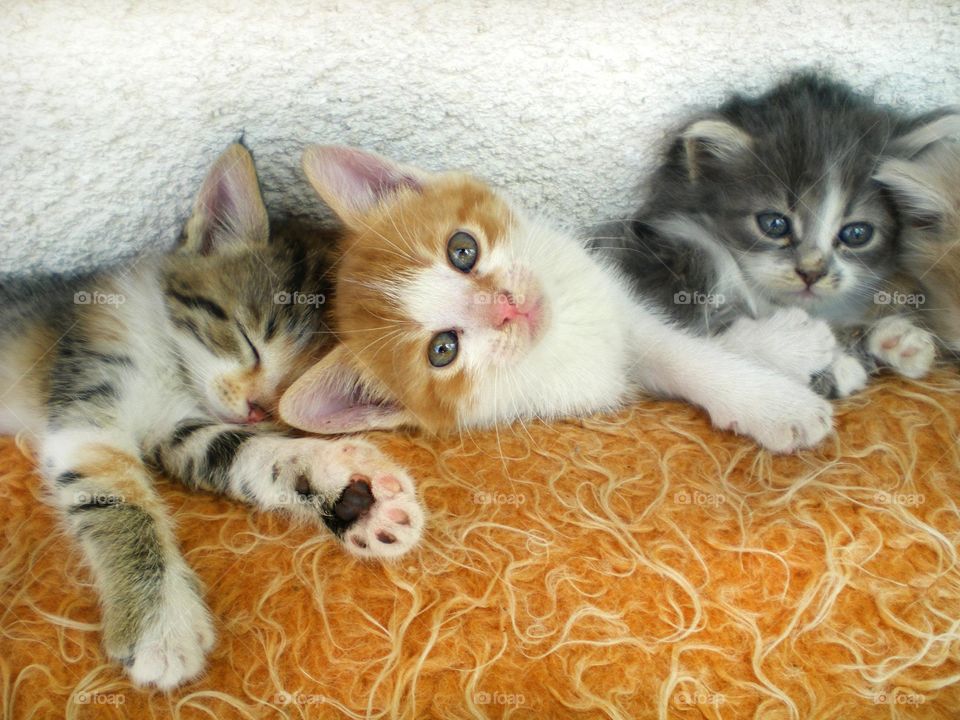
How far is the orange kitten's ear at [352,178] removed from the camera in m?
1.31

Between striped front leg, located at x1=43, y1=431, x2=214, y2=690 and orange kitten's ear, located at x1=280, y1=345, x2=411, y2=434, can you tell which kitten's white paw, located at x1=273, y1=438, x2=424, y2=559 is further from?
striped front leg, located at x1=43, y1=431, x2=214, y2=690

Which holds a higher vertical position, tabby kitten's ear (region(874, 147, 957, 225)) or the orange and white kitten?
tabby kitten's ear (region(874, 147, 957, 225))

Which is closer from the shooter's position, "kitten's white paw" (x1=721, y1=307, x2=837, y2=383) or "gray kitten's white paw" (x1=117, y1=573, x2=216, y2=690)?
"gray kitten's white paw" (x1=117, y1=573, x2=216, y2=690)

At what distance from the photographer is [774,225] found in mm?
1486

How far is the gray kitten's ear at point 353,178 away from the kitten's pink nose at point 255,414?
37cm

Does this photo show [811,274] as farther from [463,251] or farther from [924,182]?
[463,251]

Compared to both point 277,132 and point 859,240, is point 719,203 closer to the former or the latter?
point 859,240

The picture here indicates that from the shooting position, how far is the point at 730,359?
1.39 meters

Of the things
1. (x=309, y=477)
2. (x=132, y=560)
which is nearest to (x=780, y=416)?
(x=309, y=477)

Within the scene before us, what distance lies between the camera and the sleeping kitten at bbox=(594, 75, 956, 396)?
1412 mm

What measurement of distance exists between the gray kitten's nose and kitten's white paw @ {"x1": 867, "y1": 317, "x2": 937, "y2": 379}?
0.14 m

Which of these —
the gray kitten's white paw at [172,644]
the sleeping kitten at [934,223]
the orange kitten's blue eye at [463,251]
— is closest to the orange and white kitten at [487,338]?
the orange kitten's blue eye at [463,251]

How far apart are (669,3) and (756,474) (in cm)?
81

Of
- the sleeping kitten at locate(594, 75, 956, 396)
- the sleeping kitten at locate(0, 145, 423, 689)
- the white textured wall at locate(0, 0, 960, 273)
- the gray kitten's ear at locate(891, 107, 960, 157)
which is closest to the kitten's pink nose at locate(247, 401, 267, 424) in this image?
the sleeping kitten at locate(0, 145, 423, 689)
